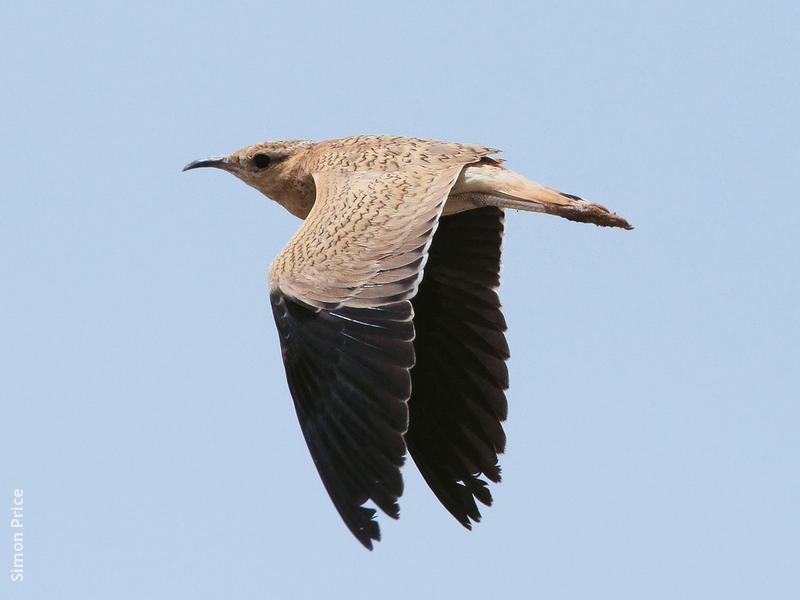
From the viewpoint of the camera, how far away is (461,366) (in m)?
12.2

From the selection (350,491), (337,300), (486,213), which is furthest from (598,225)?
(350,491)

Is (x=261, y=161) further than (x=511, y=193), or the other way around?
(x=261, y=161)

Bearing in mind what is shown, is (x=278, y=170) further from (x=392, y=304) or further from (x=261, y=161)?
(x=392, y=304)

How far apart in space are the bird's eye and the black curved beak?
12.8 inches

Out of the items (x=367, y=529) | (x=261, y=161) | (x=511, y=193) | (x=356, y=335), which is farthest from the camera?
(x=261, y=161)

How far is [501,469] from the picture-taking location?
39.2ft

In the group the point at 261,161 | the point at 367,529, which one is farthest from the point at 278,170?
the point at 367,529

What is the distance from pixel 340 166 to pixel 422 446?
2164 millimetres

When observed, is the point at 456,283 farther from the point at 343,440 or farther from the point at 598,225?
the point at 343,440

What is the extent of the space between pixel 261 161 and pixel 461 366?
246 centimetres

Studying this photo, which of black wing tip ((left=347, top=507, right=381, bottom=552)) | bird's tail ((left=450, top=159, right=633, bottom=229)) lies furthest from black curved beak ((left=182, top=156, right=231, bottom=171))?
black wing tip ((left=347, top=507, right=381, bottom=552))

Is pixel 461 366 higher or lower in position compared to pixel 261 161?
lower

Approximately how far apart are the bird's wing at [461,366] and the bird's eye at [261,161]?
1516 mm

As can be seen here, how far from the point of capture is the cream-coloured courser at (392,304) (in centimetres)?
952
